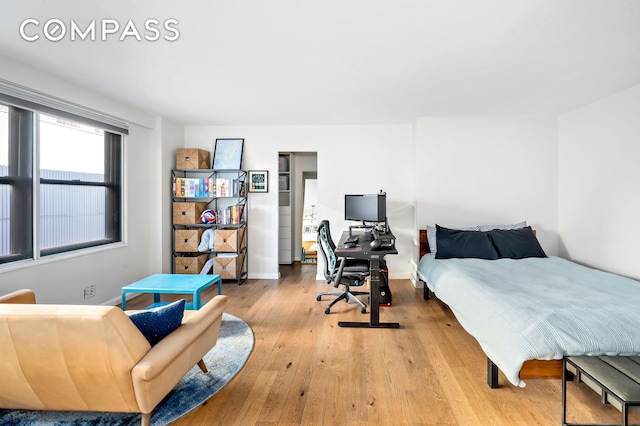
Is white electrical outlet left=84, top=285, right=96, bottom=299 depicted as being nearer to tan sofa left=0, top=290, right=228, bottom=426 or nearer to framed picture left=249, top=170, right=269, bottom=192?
tan sofa left=0, top=290, right=228, bottom=426

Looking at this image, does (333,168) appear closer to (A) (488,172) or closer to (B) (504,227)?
(A) (488,172)

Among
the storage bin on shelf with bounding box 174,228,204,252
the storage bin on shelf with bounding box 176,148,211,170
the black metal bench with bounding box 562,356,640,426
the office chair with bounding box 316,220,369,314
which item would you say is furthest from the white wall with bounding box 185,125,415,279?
the black metal bench with bounding box 562,356,640,426

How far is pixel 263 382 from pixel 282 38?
2444 millimetres

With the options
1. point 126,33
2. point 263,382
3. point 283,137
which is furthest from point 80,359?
point 283,137

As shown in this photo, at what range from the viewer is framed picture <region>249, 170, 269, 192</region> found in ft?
16.2

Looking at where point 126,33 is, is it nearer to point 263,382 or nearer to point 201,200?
point 263,382

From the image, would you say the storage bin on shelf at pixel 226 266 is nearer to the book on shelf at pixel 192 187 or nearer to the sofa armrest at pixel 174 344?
the book on shelf at pixel 192 187

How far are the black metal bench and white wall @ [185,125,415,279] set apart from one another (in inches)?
120

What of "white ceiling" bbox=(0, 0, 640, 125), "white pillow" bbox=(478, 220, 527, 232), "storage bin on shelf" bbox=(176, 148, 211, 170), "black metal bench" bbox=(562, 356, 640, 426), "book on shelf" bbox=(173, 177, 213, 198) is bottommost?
"black metal bench" bbox=(562, 356, 640, 426)

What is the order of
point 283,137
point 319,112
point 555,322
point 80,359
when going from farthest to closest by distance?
point 283,137
point 319,112
point 555,322
point 80,359

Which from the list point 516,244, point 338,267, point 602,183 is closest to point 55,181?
point 338,267

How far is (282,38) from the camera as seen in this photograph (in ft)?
7.22

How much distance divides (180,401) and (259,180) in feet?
11.3

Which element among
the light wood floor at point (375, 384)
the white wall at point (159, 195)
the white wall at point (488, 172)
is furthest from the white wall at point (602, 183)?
the white wall at point (159, 195)
